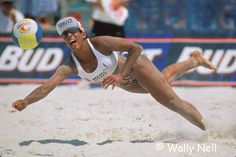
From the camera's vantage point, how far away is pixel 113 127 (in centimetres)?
688

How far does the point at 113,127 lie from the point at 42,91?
1.61m

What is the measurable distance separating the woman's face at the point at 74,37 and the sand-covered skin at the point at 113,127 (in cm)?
105

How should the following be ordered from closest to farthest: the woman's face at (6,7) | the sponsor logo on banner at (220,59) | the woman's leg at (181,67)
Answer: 1. the woman's leg at (181,67)
2. the sponsor logo on banner at (220,59)
3. the woman's face at (6,7)

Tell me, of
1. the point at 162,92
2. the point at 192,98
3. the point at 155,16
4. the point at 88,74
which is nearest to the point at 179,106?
the point at 162,92

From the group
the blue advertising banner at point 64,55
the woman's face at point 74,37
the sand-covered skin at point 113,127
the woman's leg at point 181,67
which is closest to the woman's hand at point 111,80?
the woman's face at point 74,37

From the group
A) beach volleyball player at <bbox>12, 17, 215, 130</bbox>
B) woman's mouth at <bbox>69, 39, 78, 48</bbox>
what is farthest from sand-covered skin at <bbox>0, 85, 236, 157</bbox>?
woman's mouth at <bbox>69, 39, 78, 48</bbox>

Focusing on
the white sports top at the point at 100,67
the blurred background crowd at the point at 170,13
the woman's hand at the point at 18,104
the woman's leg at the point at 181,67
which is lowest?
the woman's hand at the point at 18,104

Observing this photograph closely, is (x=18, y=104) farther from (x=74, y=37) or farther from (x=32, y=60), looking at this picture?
(x=32, y=60)

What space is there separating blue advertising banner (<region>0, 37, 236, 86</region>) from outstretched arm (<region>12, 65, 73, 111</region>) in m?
4.46

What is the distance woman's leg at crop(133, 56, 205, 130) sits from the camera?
589cm

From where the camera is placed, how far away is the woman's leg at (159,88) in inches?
232

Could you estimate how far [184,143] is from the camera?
5988 mm

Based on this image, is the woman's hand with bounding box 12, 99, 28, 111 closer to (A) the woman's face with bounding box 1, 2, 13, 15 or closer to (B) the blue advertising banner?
(B) the blue advertising banner

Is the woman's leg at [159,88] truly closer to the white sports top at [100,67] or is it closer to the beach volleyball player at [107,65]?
the beach volleyball player at [107,65]
